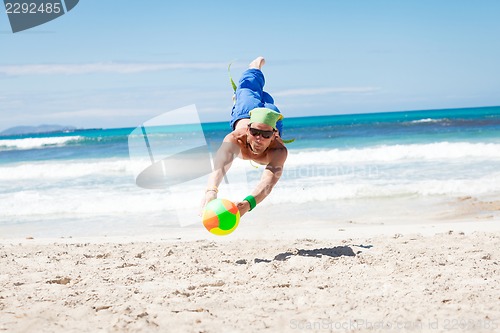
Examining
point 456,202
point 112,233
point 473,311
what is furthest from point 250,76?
point 456,202

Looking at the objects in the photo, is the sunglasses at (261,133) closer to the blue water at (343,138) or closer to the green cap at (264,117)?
the green cap at (264,117)

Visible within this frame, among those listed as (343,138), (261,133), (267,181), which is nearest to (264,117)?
(261,133)

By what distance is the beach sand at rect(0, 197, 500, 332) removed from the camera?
363 cm

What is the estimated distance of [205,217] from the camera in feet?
16.5

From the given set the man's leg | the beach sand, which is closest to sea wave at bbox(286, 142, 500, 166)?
the beach sand

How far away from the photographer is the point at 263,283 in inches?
181

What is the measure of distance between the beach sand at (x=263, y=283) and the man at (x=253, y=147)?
29.8 inches

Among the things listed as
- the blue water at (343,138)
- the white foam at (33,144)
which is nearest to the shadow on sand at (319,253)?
the blue water at (343,138)

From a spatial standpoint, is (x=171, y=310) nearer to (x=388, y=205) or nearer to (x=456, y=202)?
(x=388, y=205)

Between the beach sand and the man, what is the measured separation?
29.8 inches

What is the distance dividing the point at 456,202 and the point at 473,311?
6272mm

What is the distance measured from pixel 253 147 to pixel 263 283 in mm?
1601

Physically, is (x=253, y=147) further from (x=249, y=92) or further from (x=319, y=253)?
(x=319, y=253)

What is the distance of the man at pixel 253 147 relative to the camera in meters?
5.38
